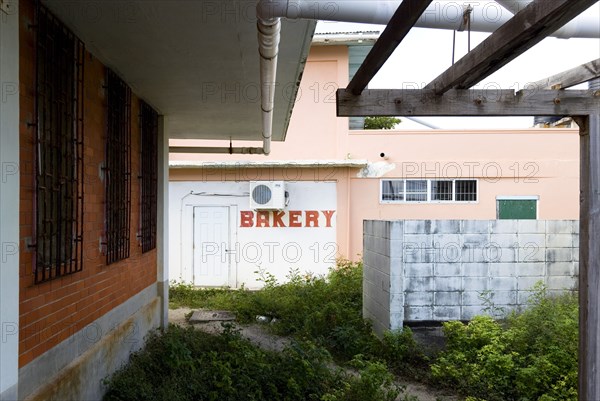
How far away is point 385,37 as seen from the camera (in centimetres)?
268

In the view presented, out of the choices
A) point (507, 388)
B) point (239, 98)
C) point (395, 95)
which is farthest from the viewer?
point (239, 98)

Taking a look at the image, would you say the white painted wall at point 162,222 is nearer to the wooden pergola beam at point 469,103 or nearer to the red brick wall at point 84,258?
the red brick wall at point 84,258

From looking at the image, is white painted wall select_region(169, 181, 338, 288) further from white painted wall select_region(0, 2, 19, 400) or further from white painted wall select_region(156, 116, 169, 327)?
white painted wall select_region(0, 2, 19, 400)

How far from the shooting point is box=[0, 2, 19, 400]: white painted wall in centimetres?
257

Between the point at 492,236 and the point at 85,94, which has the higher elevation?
the point at 85,94

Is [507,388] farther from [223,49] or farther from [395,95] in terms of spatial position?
[223,49]

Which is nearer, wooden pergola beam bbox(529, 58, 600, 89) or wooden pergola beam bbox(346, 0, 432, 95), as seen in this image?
wooden pergola beam bbox(346, 0, 432, 95)

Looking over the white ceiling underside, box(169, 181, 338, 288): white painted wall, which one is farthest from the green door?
the white ceiling underside

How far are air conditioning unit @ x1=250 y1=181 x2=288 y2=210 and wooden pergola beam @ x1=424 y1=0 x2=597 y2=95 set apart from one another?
7797mm

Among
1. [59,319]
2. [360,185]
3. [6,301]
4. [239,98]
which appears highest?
[239,98]

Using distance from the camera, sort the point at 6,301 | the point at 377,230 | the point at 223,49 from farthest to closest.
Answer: the point at 377,230
the point at 223,49
the point at 6,301

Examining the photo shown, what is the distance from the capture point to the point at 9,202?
8.73 ft

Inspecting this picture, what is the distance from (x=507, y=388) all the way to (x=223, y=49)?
3.97m

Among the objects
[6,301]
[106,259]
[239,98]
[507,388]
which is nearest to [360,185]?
[239,98]
